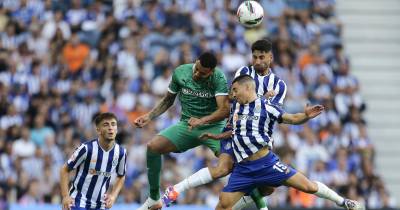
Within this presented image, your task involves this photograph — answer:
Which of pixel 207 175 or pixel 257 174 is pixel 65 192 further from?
pixel 257 174

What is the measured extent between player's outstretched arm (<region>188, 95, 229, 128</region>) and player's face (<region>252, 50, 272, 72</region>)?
2.13ft

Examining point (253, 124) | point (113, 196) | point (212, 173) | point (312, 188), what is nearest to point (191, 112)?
point (212, 173)

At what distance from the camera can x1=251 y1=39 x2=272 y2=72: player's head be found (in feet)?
47.8

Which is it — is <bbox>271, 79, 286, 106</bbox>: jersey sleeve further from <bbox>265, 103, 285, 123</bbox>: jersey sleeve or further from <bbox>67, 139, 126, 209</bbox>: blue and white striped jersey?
<bbox>67, 139, 126, 209</bbox>: blue and white striped jersey

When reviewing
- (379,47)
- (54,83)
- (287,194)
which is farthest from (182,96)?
(379,47)

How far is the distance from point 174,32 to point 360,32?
5193 millimetres

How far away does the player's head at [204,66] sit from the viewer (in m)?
14.8

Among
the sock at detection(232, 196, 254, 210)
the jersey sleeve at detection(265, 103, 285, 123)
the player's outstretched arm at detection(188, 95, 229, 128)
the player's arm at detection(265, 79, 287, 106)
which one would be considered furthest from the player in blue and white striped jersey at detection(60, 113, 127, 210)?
the player's arm at detection(265, 79, 287, 106)

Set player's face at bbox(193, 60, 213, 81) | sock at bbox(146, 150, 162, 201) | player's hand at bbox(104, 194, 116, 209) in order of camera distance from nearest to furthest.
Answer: player's hand at bbox(104, 194, 116, 209) < player's face at bbox(193, 60, 213, 81) < sock at bbox(146, 150, 162, 201)

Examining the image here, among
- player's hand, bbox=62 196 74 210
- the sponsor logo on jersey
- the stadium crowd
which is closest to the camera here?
player's hand, bbox=62 196 74 210

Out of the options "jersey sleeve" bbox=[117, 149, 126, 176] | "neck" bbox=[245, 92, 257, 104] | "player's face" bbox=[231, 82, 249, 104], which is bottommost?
"jersey sleeve" bbox=[117, 149, 126, 176]

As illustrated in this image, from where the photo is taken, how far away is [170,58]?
24.1m

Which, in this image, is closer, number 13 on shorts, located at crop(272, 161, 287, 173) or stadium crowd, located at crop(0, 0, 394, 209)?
number 13 on shorts, located at crop(272, 161, 287, 173)

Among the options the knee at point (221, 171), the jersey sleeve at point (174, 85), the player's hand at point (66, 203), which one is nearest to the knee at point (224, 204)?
the knee at point (221, 171)
